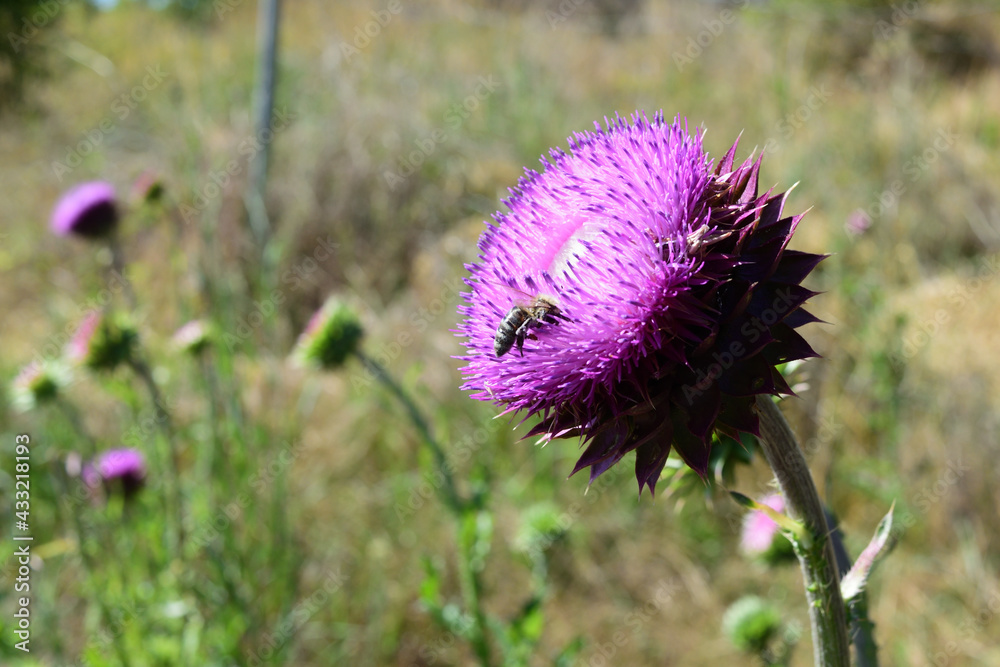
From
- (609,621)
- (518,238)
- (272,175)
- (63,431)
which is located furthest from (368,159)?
(518,238)

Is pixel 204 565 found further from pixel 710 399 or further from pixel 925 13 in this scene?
pixel 925 13

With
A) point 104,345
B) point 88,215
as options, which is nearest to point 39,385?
point 104,345

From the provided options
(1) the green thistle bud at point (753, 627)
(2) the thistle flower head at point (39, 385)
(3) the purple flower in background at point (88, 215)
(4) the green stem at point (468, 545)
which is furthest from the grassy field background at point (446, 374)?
(1) the green thistle bud at point (753, 627)

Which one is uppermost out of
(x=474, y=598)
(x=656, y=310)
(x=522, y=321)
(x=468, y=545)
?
(x=656, y=310)

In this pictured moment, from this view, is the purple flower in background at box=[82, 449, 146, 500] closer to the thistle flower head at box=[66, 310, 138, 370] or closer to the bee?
the thistle flower head at box=[66, 310, 138, 370]

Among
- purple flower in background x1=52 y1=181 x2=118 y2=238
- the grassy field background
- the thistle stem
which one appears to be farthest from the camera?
purple flower in background x1=52 y1=181 x2=118 y2=238

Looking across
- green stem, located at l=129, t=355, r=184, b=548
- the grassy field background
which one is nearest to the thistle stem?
the grassy field background

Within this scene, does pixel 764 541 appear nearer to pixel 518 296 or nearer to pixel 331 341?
pixel 518 296
